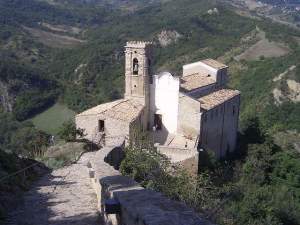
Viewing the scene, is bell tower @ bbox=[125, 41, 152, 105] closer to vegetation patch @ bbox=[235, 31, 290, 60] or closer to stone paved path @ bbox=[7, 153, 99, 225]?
stone paved path @ bbox=[7, 153, 99, 225]

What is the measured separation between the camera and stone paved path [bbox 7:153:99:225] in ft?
33.1

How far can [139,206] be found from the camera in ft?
24.7

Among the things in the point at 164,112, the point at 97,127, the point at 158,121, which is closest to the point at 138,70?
the point at 164,112

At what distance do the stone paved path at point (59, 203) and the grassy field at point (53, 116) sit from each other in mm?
49757

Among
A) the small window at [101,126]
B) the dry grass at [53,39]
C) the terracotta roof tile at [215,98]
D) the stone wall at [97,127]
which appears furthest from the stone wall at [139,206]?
the dry grass at [53,39]

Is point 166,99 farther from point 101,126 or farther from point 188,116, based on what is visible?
point 101,126

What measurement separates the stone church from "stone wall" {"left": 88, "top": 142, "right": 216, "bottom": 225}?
12.5 m

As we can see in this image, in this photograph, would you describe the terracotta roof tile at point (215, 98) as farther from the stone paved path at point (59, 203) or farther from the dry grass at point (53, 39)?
the dry grass at point (53, 39)

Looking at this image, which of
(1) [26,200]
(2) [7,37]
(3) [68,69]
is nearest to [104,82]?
(3) [68,69]

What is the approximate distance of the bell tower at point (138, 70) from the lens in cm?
2638

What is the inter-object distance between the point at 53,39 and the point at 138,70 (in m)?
120

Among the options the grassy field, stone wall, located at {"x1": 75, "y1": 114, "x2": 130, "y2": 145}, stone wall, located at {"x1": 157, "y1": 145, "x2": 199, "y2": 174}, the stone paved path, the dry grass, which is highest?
the stone paved path

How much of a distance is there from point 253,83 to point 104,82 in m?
26.6

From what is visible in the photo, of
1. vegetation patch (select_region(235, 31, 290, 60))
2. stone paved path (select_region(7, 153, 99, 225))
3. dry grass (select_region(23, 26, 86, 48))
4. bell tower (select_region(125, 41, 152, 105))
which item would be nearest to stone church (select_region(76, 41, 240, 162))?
bell tower (select_region(125, 41, 152, 105))
